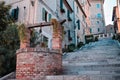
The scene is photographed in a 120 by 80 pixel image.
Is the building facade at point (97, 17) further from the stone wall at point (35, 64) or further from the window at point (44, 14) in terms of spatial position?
the stone wall at point (35, 64)

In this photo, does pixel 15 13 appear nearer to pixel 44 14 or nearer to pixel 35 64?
pixel 44 14

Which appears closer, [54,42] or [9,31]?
[54,42]

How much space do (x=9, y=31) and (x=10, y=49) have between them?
100 centimetres

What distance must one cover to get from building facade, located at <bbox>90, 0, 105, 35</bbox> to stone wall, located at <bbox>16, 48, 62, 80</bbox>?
44.9 m

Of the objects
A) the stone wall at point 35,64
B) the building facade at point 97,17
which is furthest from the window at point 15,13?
the building facade at point 97,17

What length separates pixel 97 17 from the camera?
5391 centimetres

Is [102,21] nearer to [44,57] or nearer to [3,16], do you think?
[3,16]

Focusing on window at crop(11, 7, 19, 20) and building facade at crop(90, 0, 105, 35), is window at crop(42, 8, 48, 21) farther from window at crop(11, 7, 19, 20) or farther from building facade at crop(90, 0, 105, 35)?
building facade at crop(90, 0, 105, 35)

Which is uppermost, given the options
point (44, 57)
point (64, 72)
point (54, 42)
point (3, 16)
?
point (3, 16)

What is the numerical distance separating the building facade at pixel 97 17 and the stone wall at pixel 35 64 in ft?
147

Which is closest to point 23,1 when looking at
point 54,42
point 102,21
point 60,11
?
point 60,11

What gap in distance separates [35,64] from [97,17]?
154 feet

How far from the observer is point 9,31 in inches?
442

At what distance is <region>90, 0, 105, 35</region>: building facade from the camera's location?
53.2 m
